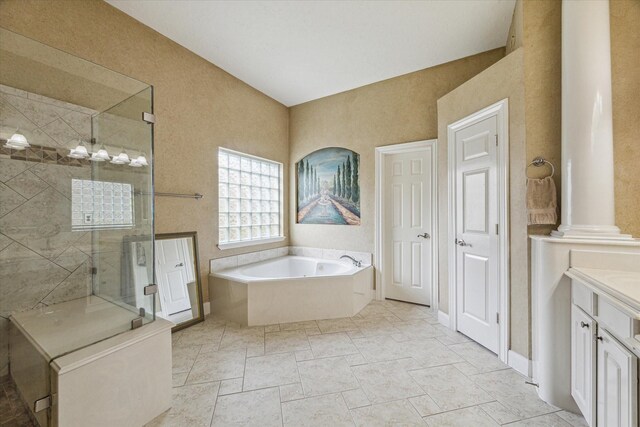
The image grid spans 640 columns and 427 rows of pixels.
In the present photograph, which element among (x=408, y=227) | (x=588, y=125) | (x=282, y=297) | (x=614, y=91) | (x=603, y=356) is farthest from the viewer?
(x=408, y=227)

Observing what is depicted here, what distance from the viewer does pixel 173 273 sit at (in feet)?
8.76

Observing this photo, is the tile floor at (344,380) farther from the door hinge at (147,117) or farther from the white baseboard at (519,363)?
the door hinge at (147,117)

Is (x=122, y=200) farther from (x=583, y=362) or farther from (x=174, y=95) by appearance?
(x=583, y=362)

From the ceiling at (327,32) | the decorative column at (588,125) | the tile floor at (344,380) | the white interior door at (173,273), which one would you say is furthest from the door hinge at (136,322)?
the decorative column at (588,125)

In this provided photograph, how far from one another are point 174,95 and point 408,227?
310 cm

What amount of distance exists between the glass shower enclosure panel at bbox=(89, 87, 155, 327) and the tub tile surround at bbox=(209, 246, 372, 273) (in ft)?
3.77

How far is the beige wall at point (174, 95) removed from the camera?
197 centimetres

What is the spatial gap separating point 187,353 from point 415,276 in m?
2.67

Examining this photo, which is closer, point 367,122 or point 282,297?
point 282,297

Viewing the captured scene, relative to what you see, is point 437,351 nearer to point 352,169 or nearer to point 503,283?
point 503,283

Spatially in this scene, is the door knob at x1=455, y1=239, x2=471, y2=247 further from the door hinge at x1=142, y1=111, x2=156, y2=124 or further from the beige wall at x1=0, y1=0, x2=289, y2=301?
the door hinge at x1=142, y1=111, x2=156, y2=124

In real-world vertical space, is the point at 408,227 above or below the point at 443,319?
above

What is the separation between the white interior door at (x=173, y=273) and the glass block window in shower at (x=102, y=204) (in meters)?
0.63

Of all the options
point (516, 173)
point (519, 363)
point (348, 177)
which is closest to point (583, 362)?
point (519, 363)
